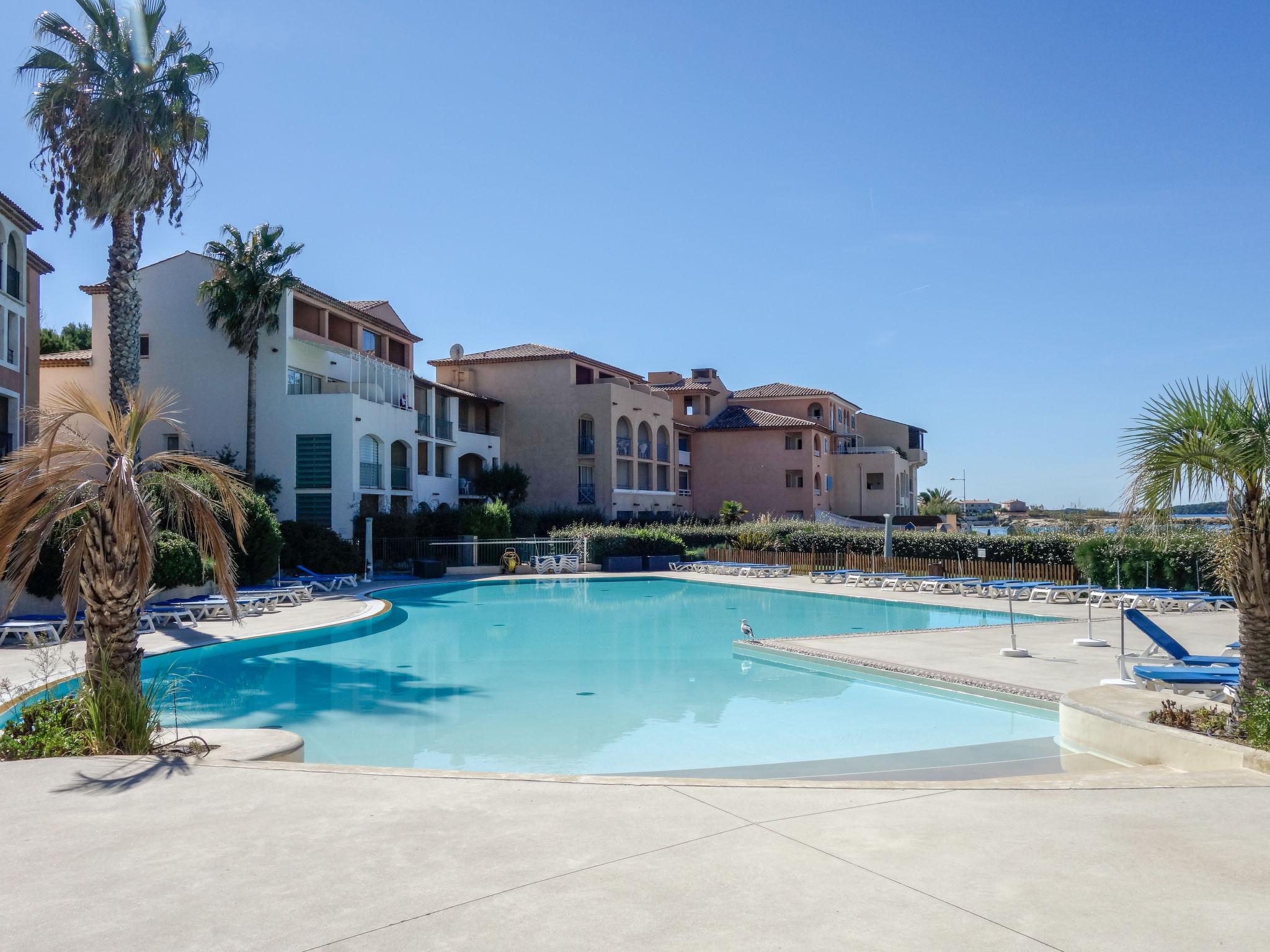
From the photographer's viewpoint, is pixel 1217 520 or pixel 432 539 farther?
pixel 432 539

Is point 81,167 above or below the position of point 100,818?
above

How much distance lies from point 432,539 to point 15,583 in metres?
25.9

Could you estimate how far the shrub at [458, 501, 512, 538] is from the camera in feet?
111

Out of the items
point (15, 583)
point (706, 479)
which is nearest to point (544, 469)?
point (706, 479)

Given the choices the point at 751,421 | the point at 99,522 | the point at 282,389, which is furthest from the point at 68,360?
the point at 751,421

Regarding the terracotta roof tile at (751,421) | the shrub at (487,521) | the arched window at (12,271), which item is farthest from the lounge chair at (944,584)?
the terracotta roof tile at (751,421)

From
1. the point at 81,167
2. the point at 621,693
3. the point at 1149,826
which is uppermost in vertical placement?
the point at 81,167

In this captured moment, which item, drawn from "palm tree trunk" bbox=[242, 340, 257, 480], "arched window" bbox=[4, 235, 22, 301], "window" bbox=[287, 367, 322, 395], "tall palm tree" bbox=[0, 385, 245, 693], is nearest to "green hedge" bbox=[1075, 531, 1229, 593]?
"tall palm tree" bbox=[0, 385, 245, 693]

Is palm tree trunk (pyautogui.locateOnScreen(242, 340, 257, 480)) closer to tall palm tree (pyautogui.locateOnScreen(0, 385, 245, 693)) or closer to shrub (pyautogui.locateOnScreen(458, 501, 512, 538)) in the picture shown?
shrub (pyautogui.locateOnScreen(458, 501, 512, 538))

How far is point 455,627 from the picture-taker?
20.2 metres

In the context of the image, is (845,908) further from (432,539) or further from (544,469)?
(544,469)

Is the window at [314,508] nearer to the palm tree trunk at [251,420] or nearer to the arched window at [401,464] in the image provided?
the palm tree trunk at [251,420]

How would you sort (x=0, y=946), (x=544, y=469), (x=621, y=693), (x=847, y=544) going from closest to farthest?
(x=0, y=946)
(x=621, y=693)
(x=847, y=544)
(x=544, y=469)

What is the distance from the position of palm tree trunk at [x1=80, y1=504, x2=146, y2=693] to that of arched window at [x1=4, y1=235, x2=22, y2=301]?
66.7 ft
